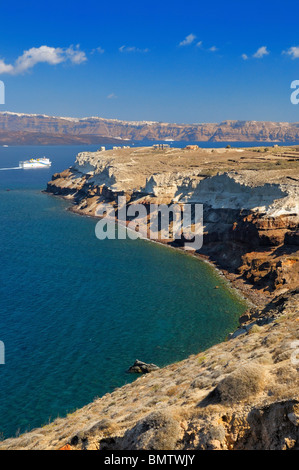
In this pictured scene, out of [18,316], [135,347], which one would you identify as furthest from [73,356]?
[18,316]

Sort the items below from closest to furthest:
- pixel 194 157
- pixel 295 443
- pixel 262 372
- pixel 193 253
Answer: pixel 295 443, pixel 262 372, pixel 193 253, pixel 194 157

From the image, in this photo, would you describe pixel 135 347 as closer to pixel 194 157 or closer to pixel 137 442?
pixel 137 442
